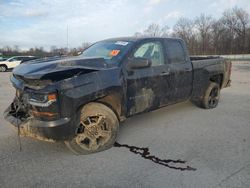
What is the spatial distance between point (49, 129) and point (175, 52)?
3.18 m

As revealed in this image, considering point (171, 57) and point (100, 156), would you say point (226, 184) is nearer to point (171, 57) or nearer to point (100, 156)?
point (100, 156)

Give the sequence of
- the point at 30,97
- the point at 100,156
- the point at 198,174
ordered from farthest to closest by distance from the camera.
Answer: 1. the point at 100,156
2. the point at 30,97
3. the point at 198,174

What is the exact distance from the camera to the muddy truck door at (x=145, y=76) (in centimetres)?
455

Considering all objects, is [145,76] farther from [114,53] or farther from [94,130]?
[94,130]

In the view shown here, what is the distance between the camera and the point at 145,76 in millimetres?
4770

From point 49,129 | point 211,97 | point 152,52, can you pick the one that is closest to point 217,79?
point 211,97

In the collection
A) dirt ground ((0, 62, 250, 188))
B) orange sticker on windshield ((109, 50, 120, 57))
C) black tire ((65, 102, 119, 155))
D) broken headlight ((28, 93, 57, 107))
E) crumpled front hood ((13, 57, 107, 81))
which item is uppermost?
orange sticker on windshield ((109, 50, 120, 57))

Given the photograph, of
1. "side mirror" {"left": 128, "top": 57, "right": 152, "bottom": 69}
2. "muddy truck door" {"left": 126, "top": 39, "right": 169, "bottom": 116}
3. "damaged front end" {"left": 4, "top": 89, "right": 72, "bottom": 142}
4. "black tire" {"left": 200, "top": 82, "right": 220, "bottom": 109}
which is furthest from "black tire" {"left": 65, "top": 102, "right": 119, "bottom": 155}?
"black tire" {"left": 200, "top": 82, "right": 220, "bottom": 109}

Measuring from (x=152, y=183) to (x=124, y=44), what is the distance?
A: 263 cm

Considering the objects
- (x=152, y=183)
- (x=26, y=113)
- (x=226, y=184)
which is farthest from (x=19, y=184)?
(x=226, y=184)

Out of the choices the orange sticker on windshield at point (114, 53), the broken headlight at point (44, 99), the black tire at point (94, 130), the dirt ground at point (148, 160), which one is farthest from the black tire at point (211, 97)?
the broken headlight at point (44, 99)

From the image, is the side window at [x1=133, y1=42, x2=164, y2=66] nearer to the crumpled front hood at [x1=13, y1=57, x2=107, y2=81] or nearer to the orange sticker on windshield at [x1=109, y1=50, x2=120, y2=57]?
the orange sticker on windshield at [x1=109, y1=50, x2=120, y2=57]

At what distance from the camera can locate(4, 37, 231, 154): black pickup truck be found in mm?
3713

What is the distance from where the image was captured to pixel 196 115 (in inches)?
250
